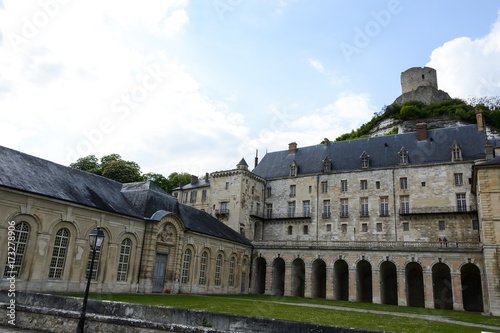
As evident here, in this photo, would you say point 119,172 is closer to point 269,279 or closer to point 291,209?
point 291,209

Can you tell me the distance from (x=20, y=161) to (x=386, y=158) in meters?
33.4

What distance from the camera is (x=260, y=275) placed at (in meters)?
39.9

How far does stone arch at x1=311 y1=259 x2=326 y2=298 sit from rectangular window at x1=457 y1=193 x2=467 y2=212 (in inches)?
532

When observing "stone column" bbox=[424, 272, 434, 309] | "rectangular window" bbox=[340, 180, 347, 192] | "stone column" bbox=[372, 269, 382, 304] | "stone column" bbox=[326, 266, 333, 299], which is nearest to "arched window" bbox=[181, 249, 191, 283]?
"stone column" bbox=[326, 266, 333, 299]

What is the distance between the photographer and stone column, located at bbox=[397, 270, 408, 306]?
30750 mm

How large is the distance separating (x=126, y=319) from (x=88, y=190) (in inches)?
621

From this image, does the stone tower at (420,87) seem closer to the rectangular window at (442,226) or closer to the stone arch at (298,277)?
the rectangular window at (442,226)

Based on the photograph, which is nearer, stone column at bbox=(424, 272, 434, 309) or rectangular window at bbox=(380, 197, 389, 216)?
stone column at bbox=(424, 272, 434, 309)

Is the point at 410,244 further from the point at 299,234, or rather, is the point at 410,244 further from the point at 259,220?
the point at 259,220

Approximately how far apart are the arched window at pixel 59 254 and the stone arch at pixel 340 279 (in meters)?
22.9

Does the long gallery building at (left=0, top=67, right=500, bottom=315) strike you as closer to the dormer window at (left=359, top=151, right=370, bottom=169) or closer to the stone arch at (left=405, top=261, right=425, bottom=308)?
the stone arch at (left=405, top=261, right=425, bottom=308)

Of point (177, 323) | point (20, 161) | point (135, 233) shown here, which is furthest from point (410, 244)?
point (20, 161)

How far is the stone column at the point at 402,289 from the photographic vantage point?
101 feet

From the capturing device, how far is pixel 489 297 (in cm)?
2461
